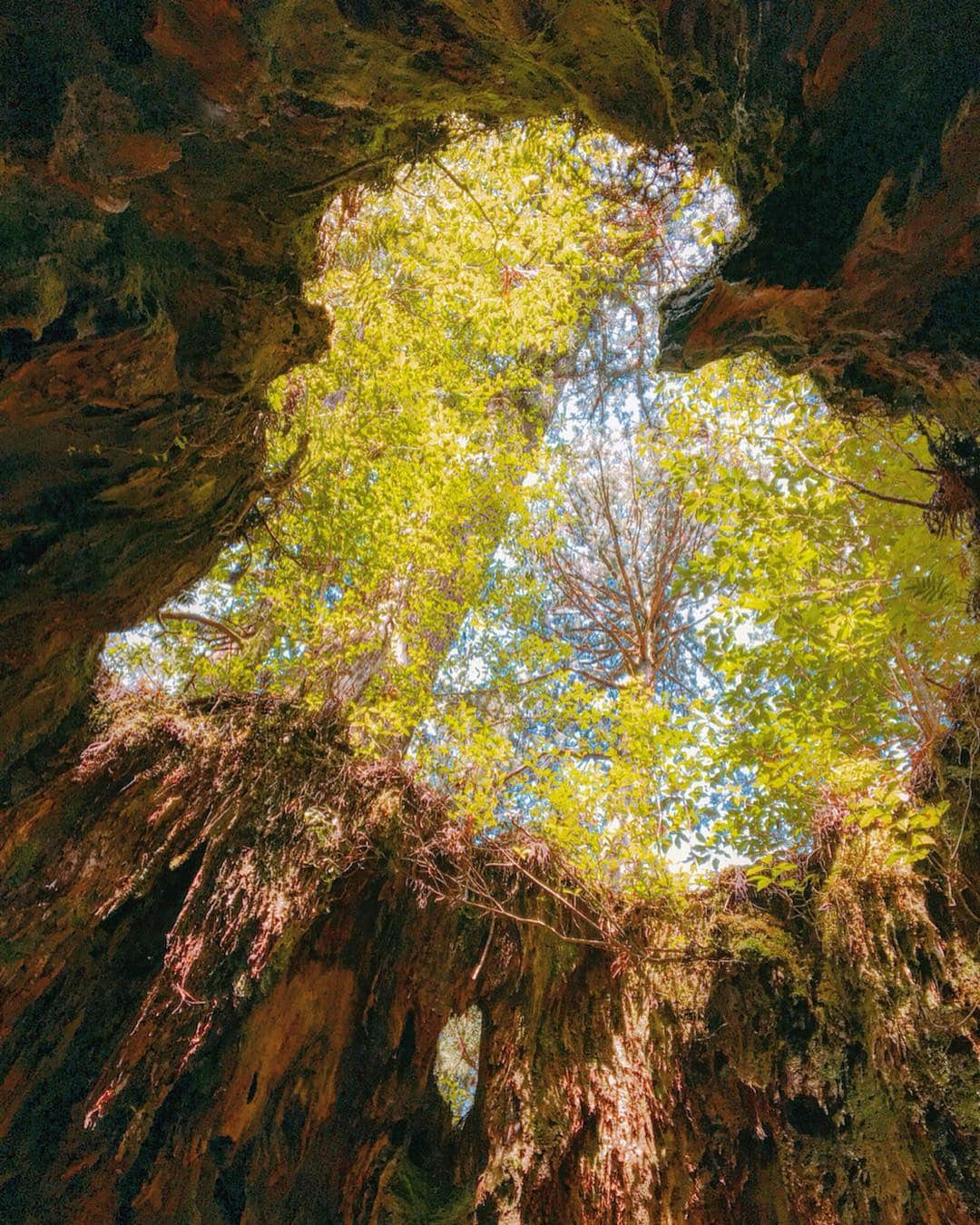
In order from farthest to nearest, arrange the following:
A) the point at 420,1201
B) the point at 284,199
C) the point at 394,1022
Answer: the point at 394,1022 → the point at 420,1201 → the point at 284,199

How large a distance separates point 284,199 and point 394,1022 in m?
5.79

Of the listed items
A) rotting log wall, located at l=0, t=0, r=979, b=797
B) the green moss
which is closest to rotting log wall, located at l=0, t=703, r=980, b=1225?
the green moss

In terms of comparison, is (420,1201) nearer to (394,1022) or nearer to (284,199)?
(394,1022)

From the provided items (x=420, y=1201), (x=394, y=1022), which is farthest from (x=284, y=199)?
(x=420, y=1201)

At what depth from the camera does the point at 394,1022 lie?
19.5 ft

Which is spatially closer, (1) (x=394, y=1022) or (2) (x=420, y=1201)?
(2) (x=420, y=1201)

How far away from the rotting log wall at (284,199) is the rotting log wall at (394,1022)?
1.53m

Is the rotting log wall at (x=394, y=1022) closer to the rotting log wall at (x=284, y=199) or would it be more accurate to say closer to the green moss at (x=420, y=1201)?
the green moss at (x=420, y=1201)

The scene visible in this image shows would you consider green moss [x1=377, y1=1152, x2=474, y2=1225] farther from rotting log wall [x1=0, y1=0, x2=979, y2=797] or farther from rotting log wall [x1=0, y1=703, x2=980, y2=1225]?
rotting log wall [x1=0, y1=0, x2=979, y2=797]

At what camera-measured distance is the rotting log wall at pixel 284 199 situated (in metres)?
2.94

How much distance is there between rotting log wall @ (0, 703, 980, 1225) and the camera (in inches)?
188

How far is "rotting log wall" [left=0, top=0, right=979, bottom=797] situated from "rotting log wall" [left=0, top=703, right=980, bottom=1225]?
153 centimetres

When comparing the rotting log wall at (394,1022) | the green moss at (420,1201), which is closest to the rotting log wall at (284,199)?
the rotting log wall at (394,1022)

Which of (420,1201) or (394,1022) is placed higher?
(394,1022)
